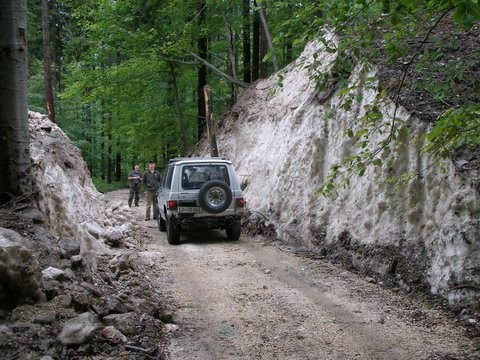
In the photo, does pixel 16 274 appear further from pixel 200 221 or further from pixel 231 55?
pixel 231 55

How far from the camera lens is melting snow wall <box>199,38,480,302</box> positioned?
5461mm

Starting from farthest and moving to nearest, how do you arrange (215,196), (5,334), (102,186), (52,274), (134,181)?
(102,186) < (134,181) < (215,196) < (52,274) < (5,334)

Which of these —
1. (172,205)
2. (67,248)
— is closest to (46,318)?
(67,248)

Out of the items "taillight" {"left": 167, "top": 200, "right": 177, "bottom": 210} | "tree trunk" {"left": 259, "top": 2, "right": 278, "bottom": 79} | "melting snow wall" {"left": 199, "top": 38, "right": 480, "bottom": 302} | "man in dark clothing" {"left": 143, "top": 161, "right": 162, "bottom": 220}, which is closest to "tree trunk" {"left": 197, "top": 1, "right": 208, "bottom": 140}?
"tree trunk" {"left": 259, "top": 2, "right": 278, "bottom": 79}

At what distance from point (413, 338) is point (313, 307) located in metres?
1.39

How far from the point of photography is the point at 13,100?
17.0 ft

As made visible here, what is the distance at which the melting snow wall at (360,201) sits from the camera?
5.46m

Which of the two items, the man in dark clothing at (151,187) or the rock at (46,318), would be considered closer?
the rock at (46,318)

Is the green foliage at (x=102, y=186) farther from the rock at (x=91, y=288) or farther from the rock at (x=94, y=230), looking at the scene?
the rock at (x=91, y=288)

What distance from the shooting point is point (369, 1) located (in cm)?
355

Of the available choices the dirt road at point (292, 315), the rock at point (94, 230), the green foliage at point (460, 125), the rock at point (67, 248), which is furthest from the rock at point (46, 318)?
the rock at point (94, 230)

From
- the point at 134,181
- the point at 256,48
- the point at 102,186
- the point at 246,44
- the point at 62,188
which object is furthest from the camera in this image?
the point at 102,186

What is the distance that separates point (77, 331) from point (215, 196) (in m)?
6.57

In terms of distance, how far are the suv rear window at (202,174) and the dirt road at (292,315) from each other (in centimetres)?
267
